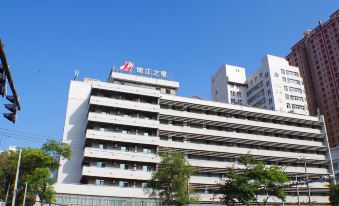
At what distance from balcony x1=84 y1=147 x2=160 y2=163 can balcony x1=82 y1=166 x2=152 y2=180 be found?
90.4 inches

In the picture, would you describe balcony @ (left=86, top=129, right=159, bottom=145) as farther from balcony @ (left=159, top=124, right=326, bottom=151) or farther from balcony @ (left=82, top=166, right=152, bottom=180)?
balcony @ (left=82, top=166, right=152, bottom=180)

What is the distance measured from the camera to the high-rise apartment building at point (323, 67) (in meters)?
132

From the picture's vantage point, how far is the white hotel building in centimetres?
6531

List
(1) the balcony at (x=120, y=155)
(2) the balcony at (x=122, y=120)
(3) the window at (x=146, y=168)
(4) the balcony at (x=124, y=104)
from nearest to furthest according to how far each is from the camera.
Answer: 1. (1) the balcony at (x=120, y=155)
2. (2) the balcony at (x=122, y=120)
3. (3) the window at (x=146, y=168)
4. (4) the balcony at (x=124, y=104)

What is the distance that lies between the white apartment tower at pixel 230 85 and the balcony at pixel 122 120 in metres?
57.8

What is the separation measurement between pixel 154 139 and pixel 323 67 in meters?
97.9

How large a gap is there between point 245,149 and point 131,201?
31057 mm

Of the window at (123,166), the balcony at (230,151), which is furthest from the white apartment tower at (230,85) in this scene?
the window at (123,166)

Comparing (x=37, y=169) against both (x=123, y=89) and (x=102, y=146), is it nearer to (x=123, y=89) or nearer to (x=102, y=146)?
(x=102, y=146)

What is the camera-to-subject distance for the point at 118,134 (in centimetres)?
6881

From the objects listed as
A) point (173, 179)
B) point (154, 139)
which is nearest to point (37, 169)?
point (173, 179)

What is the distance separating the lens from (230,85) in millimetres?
126875

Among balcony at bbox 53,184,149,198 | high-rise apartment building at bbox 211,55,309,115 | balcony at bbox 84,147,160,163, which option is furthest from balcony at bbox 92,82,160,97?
high-rise apartment building at bbox 211,55,309,115

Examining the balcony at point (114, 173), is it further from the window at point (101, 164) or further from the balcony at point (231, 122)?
the balcony at point (231, 122)
